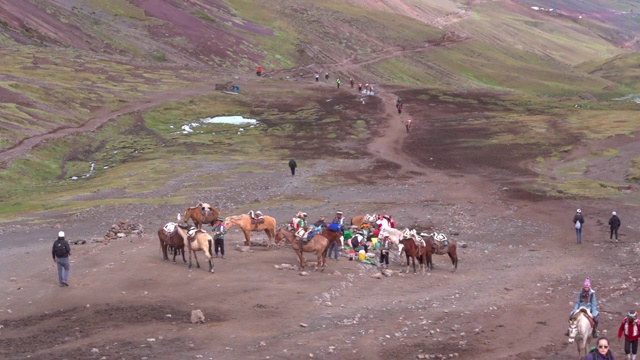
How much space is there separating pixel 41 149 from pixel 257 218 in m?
43.4

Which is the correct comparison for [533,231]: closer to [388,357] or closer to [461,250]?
[461,250]

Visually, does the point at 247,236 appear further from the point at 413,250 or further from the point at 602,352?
the point at 602,352

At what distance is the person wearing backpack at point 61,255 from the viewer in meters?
32.0

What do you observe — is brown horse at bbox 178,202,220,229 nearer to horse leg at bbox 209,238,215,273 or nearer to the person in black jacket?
horse leg at bbox 209,238,215,273

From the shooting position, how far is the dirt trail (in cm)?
7411

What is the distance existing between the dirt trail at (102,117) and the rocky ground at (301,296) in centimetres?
2471

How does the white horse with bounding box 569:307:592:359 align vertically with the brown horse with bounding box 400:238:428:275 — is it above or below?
below

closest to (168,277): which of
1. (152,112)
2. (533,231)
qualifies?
(533,231)

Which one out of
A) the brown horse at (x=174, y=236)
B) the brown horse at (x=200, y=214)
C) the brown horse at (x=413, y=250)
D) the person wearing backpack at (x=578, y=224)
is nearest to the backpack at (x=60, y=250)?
the brown horse at (x=174, y=236)

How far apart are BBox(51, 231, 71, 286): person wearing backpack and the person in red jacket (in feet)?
67.4

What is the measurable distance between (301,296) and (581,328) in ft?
36.8

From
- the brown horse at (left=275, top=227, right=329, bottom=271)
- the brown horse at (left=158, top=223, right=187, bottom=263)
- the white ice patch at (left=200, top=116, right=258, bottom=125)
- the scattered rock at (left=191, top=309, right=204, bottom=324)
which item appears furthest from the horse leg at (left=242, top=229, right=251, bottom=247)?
the white ice patch at (left=200, top=116, right=258, bottom=125)

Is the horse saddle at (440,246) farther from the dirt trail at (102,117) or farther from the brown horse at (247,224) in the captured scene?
the dirt trail at (102,117)

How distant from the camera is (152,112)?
9862 cm
